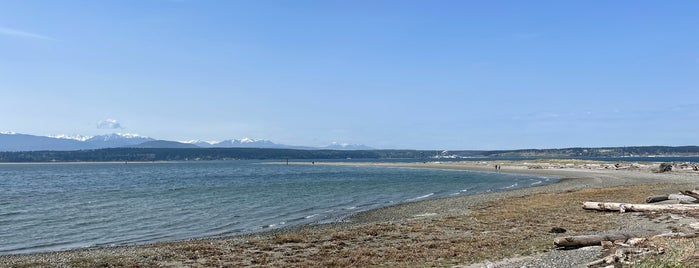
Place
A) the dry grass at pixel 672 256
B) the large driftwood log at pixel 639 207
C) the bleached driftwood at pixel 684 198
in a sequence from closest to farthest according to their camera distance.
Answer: the dry grass at pixel 672 256 → the large driftwood log at pixel 639 207 → the bleached driftwood at pixel 684 198

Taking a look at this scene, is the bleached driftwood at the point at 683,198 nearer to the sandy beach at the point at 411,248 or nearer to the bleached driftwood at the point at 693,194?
the bleached driftwood at the point at 693,194

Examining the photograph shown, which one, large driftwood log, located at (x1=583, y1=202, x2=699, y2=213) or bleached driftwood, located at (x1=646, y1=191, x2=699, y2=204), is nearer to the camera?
large driftwood log, located at (x1=583, y1=202, x2=699, y2=213)

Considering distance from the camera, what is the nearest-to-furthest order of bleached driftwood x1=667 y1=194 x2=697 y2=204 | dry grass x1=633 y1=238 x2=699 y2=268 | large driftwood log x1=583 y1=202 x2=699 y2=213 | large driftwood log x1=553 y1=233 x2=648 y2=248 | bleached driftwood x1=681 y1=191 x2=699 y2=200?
dry grass x1=633 y1=238 x2=699 y2=268
large driftwood log x1=553 y1=233 x2=648 y2=248
large driftwood log x1=583 y1=202 x2=699 y2=213
bleached driftwood x1=667 y1=194 x2=697 y2=204
bleached driftwood x1=681 y1=191 x2=699 y2=200

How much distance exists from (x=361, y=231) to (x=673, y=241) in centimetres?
1159

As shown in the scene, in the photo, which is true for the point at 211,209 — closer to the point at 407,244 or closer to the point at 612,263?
the point at 407,244

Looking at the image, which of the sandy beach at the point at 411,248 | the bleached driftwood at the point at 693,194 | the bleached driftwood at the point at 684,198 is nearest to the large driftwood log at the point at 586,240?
the sandy beach at the point at 411,248

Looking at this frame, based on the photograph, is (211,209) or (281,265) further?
(211,209)

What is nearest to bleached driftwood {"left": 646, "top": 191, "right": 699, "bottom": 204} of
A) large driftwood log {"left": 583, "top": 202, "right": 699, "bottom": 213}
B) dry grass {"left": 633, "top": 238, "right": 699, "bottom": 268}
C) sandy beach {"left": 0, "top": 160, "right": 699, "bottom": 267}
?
large driftwood log {"left": 583, "top": 202, "right": 699, "bottom": 213}

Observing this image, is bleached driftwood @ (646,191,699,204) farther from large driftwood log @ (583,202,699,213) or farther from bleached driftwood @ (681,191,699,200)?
large driftwood log @ (583,202,699,213)

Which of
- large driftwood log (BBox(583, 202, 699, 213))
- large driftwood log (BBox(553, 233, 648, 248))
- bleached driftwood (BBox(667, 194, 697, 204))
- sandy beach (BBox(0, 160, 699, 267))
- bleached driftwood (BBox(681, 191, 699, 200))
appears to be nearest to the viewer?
sandy beach (BBox(0, 160, 699, 267))

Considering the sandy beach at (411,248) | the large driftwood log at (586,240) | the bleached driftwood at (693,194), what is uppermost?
the bleached driftwood at (693,194)

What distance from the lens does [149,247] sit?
21453 millimetres

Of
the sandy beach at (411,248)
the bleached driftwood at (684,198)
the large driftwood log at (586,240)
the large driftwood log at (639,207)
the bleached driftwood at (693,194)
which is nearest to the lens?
the sandy beach at (411,248)

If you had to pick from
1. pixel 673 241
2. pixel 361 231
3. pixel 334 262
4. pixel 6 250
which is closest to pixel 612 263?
pixel 673 241
